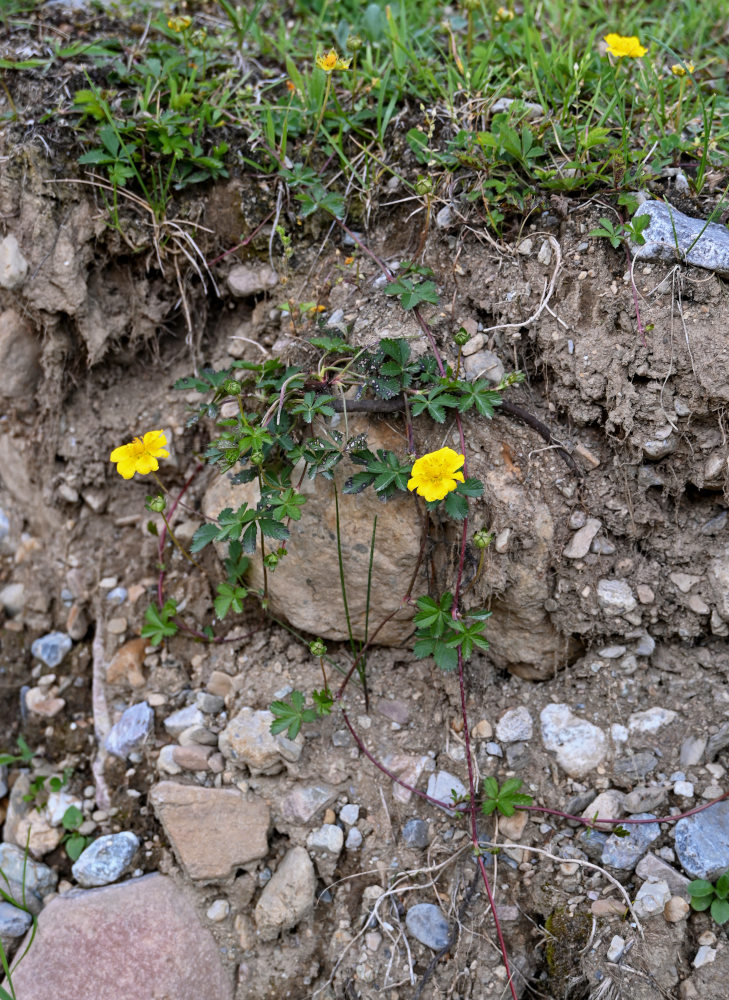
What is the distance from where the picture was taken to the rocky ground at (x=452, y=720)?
240cm

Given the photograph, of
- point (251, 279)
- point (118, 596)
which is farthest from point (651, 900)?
point (251, 279)

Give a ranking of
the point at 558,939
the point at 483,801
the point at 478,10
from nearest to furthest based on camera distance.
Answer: the point at 558,939 → the point at 483,801 → the point at 478,10

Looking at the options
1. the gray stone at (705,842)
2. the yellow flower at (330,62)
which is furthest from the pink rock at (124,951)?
the yellow flower at (330,62)

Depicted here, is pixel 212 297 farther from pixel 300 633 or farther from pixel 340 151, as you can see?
pixel 300 633

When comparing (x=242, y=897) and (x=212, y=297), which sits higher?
(x=212, y=297)

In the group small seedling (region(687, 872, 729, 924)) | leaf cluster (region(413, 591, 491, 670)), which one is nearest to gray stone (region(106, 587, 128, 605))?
leaf cluster (region(413, 591, 491, 670))

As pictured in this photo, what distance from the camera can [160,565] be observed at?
2.95 meters

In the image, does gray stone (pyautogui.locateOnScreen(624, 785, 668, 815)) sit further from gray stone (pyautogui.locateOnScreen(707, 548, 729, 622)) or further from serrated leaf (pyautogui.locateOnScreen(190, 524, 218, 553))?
serrated leaf (pyautogui.locateOnScreen(190, 524, 218, 553))

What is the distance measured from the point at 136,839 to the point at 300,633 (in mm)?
869

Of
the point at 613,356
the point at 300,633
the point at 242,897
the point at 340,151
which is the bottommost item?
the point at 242,897

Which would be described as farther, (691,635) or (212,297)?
(212,297)

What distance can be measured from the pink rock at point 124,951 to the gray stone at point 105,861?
0.17 feet

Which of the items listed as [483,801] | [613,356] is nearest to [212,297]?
[613,356]

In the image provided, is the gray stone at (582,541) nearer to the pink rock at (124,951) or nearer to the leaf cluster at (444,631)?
the leaf cluster at (444,631)
